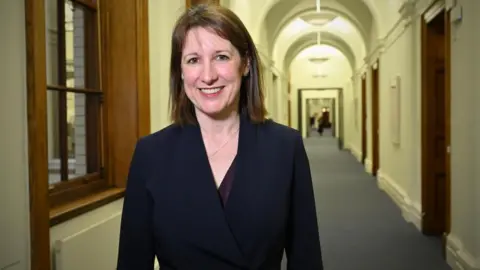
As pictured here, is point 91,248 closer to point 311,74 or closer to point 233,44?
point 233,44

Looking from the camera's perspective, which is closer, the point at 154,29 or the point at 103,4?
the point at 103,4

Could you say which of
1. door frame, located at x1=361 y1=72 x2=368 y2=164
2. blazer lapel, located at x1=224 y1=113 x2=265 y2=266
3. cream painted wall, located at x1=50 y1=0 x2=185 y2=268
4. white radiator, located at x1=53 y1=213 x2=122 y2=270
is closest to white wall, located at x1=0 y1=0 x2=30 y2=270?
white radiator, located at x1=53 y1=213 x2=122 y2=270

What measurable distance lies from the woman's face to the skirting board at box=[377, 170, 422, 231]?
593cm

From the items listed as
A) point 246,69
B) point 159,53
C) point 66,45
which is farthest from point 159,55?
point 246,69

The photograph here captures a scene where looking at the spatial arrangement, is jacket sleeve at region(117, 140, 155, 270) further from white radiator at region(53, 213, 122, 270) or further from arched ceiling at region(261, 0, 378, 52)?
arched ceiling at region(261, 0, 378, 52)

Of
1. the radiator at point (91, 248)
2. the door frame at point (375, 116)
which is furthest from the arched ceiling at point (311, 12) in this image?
the radiator at point (91, 248)

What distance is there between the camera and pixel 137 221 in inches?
60.7

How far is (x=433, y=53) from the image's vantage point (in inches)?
259

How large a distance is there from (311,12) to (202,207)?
45.5 ft

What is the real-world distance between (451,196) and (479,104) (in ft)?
4.21

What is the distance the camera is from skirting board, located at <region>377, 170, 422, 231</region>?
7145 millimetres

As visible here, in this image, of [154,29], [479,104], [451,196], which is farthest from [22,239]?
[451,196]

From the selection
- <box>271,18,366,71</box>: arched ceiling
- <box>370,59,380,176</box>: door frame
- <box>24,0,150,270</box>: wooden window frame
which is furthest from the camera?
<box>271,18,366,71</box>: arched ceiling

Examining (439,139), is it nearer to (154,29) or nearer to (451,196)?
(451,196)
